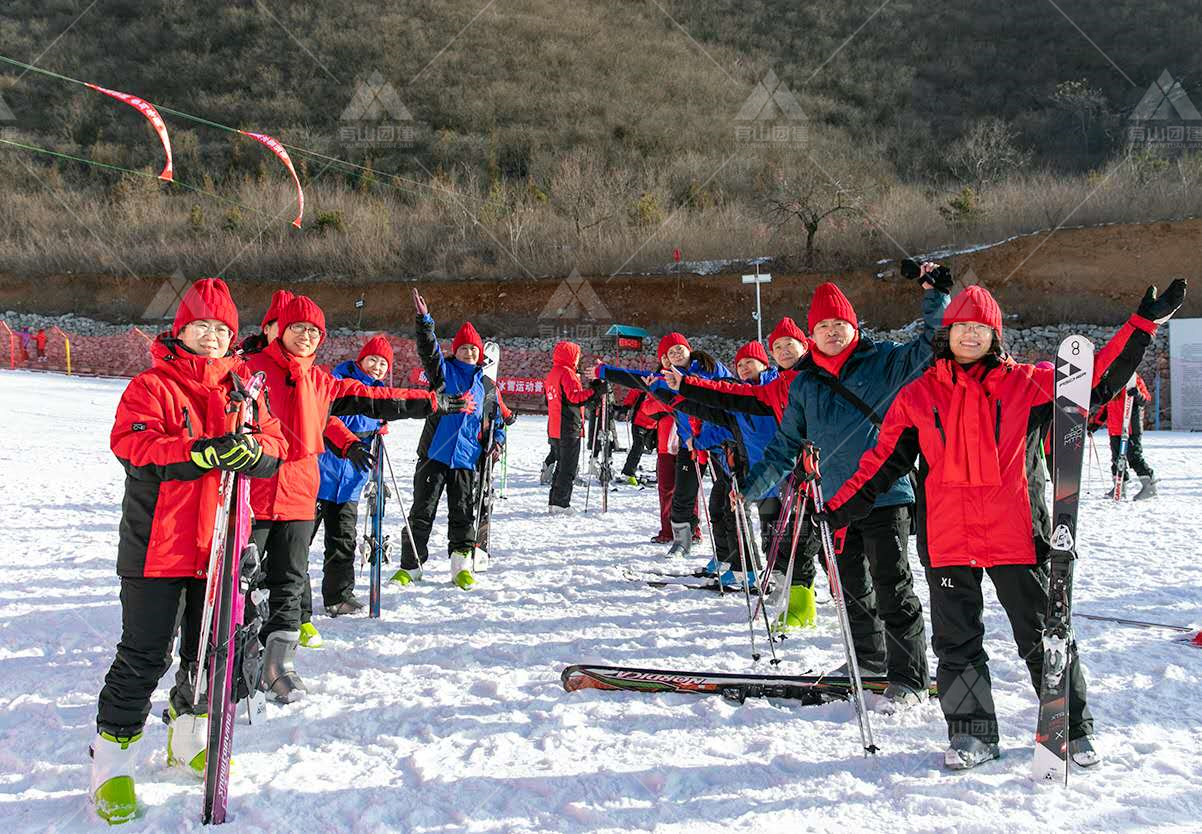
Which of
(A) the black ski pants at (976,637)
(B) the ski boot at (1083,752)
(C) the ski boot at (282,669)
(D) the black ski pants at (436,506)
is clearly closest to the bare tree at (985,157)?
(D) the black ski pants at (436,506)

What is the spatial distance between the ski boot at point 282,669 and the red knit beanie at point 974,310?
3.27m

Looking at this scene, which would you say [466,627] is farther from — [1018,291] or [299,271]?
[299,271]

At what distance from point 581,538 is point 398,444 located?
30.2 feet

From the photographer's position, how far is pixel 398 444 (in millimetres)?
16641

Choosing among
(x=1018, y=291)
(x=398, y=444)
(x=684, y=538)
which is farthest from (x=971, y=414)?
(x=1018, y=291)

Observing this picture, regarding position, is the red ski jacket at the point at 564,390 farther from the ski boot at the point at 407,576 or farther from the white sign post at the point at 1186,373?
the white sign post at the point at 1186,373

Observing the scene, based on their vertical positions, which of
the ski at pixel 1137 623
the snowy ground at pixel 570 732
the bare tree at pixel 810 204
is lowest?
the snowy ground at pixel 570 732

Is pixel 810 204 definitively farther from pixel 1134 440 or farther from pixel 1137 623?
pixel 1137 623

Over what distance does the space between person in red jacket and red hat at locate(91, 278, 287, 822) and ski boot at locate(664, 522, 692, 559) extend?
4.80 metres

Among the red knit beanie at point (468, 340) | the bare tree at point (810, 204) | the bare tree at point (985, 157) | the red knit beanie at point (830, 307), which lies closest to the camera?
the red knit beanie at point (830, 307)

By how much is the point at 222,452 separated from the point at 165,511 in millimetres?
363

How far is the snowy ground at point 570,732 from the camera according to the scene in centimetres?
282

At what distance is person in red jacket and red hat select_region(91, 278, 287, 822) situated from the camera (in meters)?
2.79

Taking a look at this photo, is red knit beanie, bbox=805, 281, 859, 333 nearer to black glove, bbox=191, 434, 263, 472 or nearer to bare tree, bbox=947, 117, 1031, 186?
black glove, bbox=191, 434, 263, 472
